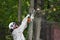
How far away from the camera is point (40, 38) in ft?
20.9

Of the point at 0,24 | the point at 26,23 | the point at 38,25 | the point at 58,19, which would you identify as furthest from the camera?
the point at 0,24

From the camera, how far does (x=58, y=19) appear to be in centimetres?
677

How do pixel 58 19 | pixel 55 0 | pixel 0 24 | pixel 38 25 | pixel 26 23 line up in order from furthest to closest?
pixel 0 24
pixel 55 0
pixel 58 19
pixel 38 25
pixel 26 23

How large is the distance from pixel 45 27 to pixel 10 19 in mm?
2390

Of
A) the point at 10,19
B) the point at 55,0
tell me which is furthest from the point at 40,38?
the point at 10,19

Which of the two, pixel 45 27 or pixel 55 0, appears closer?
pixel 45 27

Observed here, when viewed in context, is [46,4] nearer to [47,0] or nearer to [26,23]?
[47,0]

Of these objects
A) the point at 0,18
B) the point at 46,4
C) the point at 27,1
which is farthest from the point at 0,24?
the point at 46,4

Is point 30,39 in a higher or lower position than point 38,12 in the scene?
lower

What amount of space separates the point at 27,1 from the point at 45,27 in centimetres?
Answer: 231

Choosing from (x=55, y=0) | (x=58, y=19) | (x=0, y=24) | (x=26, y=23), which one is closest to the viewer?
(x=26, y=23)

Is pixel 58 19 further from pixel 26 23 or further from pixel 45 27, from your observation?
pixel 26 23

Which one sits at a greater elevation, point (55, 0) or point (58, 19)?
point (55, 0)

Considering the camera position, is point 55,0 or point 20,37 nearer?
point 20,37
